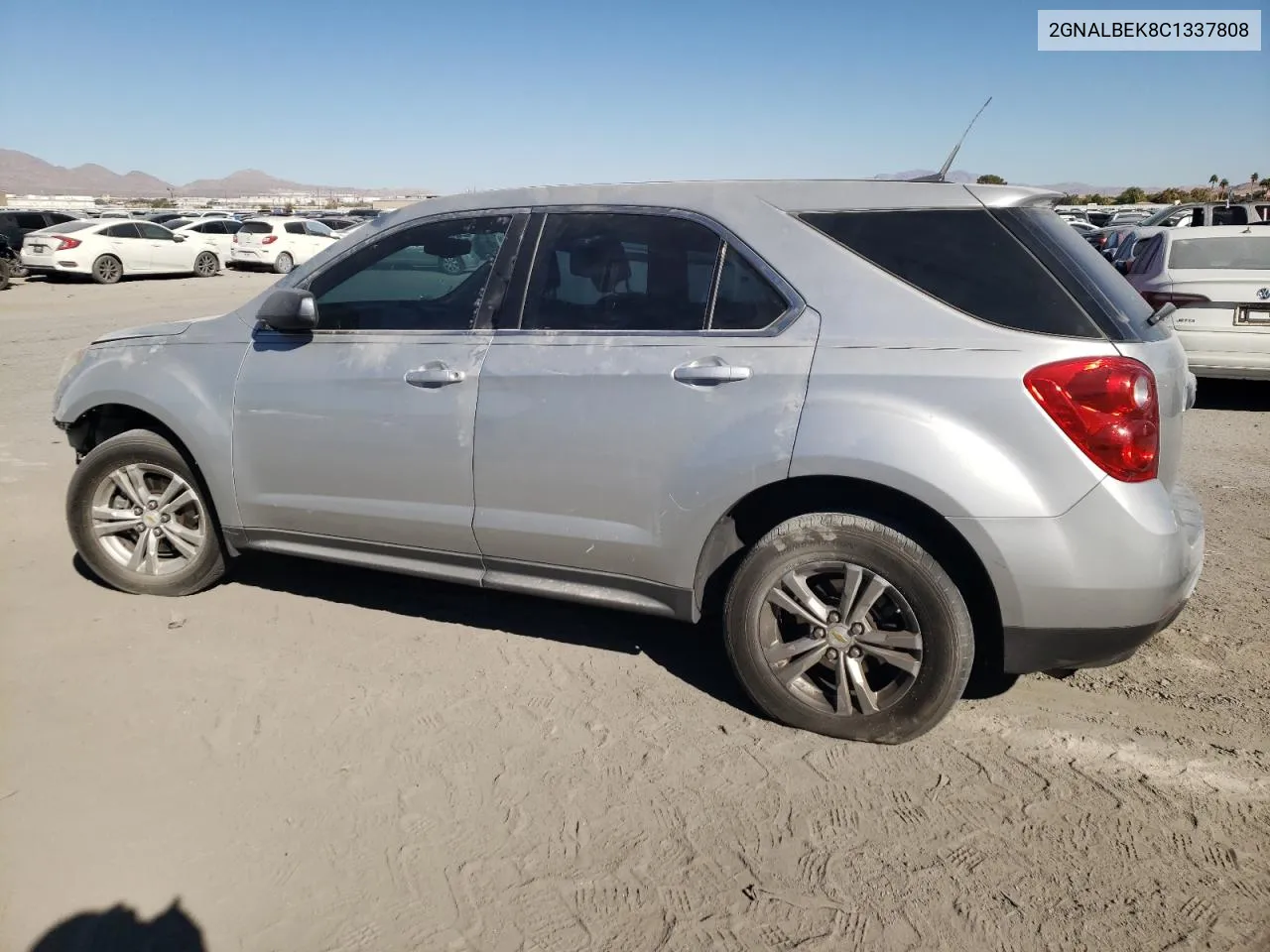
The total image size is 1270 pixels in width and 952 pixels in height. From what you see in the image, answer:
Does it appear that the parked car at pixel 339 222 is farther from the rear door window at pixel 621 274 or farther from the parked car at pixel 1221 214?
the rear door window at pixel 621 274

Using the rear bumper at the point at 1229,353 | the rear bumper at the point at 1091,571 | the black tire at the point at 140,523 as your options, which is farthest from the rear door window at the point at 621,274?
the rear bumper at the point at 1229,353

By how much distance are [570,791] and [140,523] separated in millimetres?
2674

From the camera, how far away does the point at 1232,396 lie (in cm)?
1000

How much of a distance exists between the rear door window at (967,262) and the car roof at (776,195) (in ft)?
0.17

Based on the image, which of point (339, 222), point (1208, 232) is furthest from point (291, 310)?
point (339, 222)

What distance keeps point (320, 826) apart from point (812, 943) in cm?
146

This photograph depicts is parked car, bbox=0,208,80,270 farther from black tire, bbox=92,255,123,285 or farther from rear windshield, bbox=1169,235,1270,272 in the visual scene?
rear windshield, bbox=1169,235,1270,272

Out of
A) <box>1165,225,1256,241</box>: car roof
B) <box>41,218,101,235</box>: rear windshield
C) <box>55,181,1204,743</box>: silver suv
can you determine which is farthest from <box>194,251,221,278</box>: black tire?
<box>55,181,1204,743</box>: silver suv

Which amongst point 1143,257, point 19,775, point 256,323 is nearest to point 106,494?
point 256,323

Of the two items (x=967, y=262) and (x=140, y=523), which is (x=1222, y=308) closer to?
(x=967, y=262)

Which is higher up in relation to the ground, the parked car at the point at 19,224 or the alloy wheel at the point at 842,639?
the parked car at the point at 19,224

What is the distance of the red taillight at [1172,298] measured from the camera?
8.61 metres

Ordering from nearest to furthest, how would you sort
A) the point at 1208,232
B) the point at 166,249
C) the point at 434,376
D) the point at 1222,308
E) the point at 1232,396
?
the point at 434,376
the point at 1222,308
the point at 1208,232
the point at 1232,396
the point at 166,249

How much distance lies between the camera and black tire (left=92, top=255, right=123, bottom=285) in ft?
77.5
